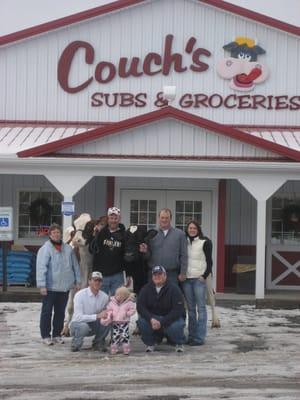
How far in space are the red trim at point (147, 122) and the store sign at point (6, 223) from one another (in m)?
1.06

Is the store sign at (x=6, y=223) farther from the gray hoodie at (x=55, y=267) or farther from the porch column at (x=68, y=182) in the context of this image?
the gray hoodie at (x=55, y=267)

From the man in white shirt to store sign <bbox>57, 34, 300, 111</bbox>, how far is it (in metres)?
7.89

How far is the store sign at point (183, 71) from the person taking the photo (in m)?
16.6

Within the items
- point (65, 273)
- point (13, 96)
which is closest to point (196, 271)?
point (65, 273)

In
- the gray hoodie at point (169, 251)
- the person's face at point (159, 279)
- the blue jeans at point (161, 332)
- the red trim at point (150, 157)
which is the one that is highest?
the red trim at point (150, 157)

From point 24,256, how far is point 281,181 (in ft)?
17.4

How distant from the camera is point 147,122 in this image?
554 inches

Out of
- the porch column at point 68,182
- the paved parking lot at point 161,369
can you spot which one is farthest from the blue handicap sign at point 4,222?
the paved parking lot at point 161,369

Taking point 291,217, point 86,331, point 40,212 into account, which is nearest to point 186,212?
point 291,217

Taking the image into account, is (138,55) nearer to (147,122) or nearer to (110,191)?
(147,122)

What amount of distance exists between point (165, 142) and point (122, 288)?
538 centimetres

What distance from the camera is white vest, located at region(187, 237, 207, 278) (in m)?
9.95

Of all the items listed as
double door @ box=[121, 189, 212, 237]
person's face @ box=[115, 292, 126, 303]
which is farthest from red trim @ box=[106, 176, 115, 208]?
person's face @ box=[115, 292, 126, 303]

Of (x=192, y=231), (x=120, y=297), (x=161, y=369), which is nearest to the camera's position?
(x=161, y=369)
